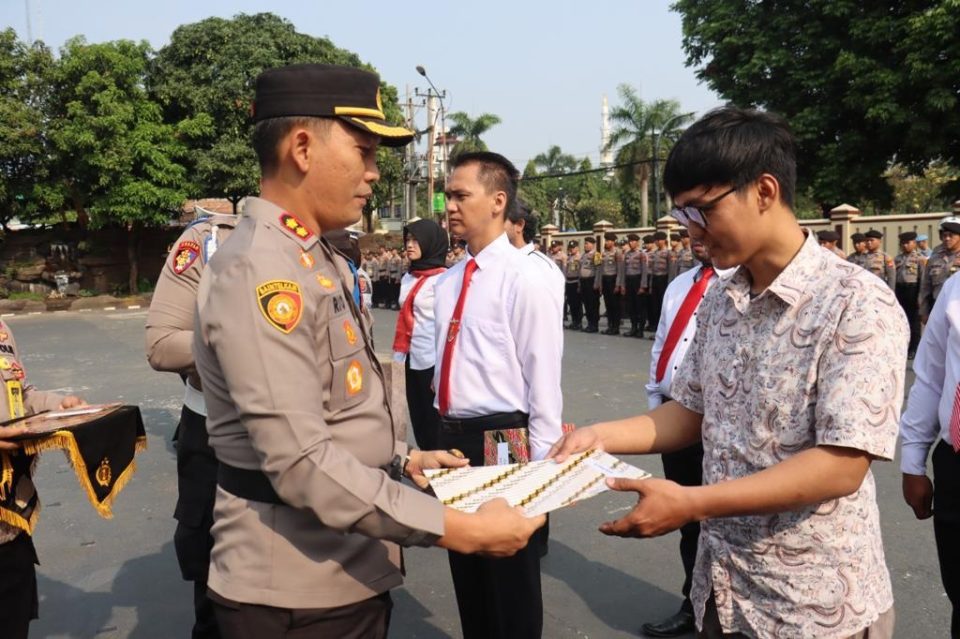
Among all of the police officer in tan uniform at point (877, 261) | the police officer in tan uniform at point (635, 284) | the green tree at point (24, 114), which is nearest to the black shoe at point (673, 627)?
the police officer in tan uniform at point (877, 261)

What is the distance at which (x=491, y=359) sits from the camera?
124 inches

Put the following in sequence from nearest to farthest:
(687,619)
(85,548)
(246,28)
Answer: (687,619)
(85,548)
(246,28)

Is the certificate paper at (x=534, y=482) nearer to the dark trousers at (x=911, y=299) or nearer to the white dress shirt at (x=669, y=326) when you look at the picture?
the white dress shirt at (x=669, y=326)

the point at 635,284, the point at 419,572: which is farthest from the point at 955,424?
the point at 635,284

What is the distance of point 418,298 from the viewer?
5367 millimetres

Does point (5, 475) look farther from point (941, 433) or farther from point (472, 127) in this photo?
point (472, 127)

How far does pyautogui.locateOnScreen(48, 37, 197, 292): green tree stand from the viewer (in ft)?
81.2

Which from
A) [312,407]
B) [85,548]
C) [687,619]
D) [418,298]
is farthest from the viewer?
[418,298]

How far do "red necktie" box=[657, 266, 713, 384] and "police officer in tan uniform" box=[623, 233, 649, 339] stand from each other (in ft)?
36.8

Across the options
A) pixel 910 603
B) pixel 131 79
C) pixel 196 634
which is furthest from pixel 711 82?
pixel 196 634

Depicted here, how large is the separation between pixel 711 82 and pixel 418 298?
803 inches

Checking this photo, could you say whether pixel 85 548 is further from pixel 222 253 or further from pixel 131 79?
pixel 131 79

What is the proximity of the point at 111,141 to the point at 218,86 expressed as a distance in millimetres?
4218

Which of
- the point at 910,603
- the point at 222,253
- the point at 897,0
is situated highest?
the point at 897,0
